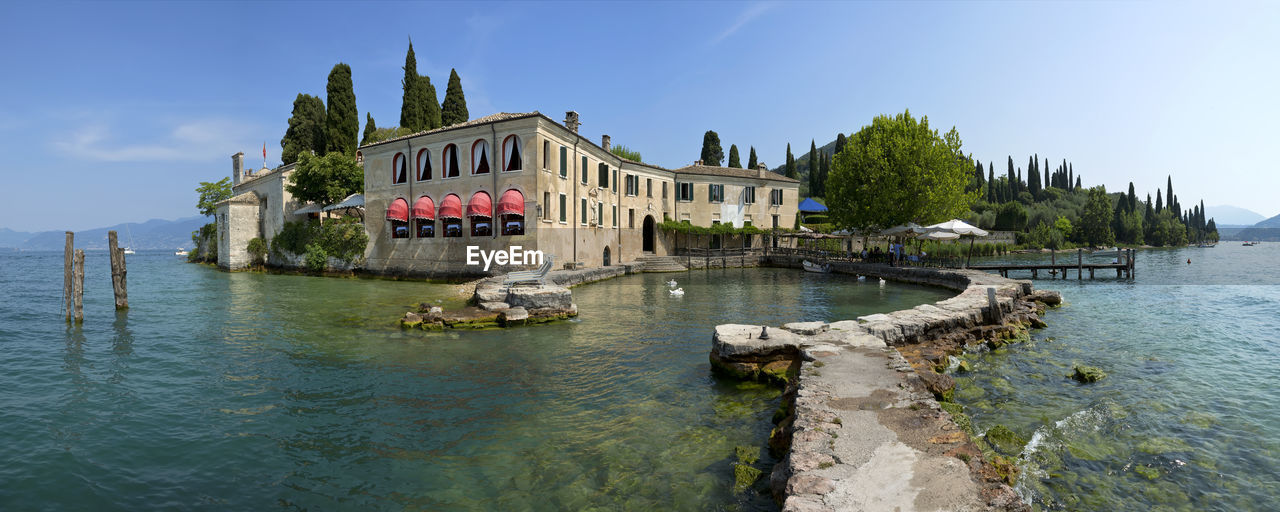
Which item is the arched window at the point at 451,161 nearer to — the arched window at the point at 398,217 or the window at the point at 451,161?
the window at the point at 451,161

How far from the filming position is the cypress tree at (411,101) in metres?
39.2

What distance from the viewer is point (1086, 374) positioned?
824 cm

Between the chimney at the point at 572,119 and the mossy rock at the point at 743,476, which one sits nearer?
the mossy rock at the point at 743,476

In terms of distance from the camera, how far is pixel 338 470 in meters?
5.03

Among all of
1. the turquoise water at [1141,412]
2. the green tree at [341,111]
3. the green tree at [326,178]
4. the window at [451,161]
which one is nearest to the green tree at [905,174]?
the turquoise water at [1141,412]

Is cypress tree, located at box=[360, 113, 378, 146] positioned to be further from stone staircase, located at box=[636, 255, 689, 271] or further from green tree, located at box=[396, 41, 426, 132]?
stone staircase, located at box=[636, 255, 689, 271]

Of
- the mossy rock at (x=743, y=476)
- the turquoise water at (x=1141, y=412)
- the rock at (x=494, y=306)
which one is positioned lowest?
the turquoise water at (x=1141, y=412)

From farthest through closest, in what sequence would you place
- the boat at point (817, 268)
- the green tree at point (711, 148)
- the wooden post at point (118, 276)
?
the green tree at point (711, 148) < the boat at point (817, 268) < the wooden post at point (118, 276)

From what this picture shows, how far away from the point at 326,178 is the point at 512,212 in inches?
646

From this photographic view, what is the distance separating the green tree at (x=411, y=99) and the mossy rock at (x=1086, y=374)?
132 feet

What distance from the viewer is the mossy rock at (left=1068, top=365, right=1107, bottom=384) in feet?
26.9

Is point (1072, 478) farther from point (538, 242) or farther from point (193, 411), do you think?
→ point (538, 242)

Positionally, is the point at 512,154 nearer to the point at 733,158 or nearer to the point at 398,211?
the point at 398,211

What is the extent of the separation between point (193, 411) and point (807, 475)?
25.2 feet
